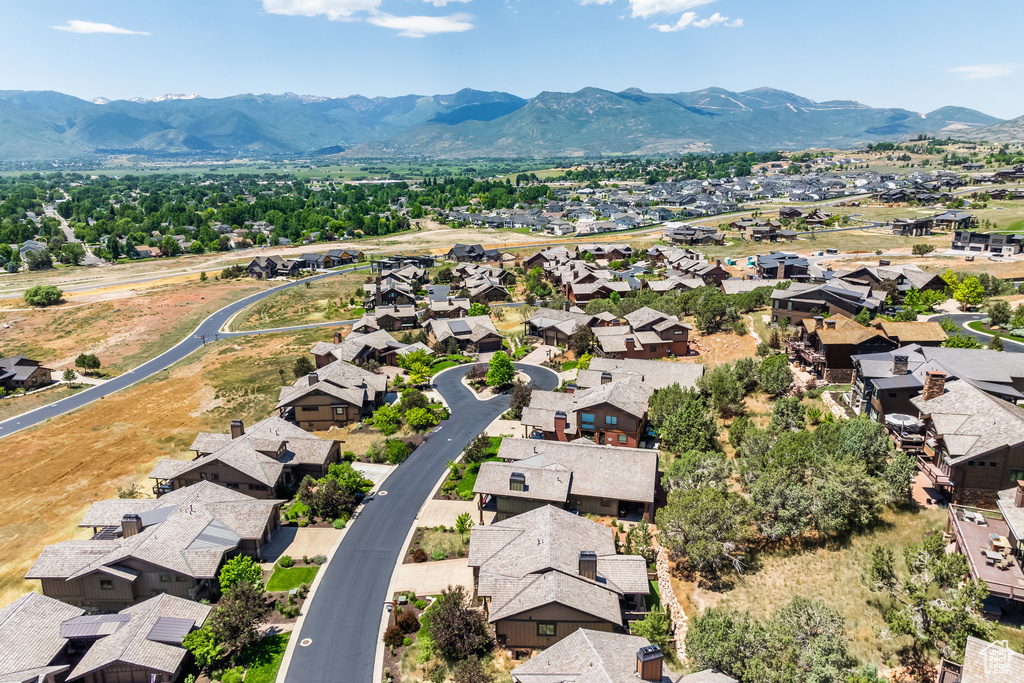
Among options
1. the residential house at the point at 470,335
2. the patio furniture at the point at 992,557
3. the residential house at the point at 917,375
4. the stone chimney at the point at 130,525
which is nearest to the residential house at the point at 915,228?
the residential house at the point at 917,375

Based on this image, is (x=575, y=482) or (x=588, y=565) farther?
(x=575, y=482)

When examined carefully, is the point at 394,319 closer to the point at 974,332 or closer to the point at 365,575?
the point at 365,575

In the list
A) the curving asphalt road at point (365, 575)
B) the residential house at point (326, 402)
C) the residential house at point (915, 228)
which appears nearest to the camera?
the curving asphalt road at point (365, 575)

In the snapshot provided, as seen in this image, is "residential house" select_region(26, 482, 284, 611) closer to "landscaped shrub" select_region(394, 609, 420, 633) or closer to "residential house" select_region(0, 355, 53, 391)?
"landscaped shrub" select_region(394, 609, 420, 633)

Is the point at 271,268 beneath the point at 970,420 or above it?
beneath

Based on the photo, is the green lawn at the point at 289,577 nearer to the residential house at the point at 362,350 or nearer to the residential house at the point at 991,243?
the residential house at the point at 362,350

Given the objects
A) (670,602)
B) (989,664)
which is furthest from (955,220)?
(989,664)
